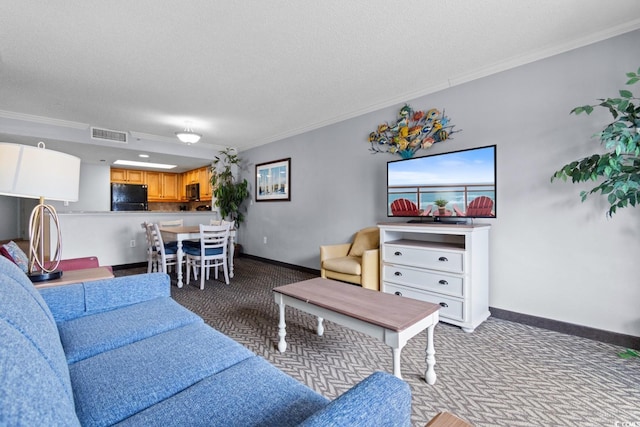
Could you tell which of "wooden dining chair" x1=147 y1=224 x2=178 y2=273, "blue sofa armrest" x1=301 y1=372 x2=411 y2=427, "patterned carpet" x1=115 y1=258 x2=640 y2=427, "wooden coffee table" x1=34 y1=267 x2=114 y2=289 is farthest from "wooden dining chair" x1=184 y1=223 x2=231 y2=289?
"blue sofa armrest" x1=301 y1=372 x2=411 y2=427

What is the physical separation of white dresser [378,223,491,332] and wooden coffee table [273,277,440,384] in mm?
852

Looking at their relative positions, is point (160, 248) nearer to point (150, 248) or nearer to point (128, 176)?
point (150, 248)

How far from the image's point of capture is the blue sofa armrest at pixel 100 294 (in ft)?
5.16

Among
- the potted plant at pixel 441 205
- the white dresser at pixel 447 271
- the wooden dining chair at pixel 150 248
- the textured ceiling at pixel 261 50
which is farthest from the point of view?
the wooden dining chair at pixel 150 248

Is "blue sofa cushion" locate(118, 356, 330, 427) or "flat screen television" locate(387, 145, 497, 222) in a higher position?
"flat screen television" locate(387, 145, 497, 222)

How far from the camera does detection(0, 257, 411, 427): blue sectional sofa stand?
543 mm

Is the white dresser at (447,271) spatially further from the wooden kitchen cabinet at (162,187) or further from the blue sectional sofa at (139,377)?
the wooden kitchen cabinet at (162,187)

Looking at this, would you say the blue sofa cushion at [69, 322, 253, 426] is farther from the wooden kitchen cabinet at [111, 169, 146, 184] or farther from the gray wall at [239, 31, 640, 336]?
the wooden kitchen cabinet at [111, 169, 146, 184]

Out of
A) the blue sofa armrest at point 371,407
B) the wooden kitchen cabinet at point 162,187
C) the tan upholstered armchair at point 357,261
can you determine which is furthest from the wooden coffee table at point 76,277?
the wooden kitchen cabinet at point 162,187

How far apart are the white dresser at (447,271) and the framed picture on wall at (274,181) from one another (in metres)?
2.58

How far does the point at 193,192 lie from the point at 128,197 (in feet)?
4.78

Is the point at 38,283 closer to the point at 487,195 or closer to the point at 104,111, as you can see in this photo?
the point at 104,111

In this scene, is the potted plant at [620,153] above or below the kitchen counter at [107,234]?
above

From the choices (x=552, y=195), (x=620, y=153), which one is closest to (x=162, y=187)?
(x=552, y=195)
